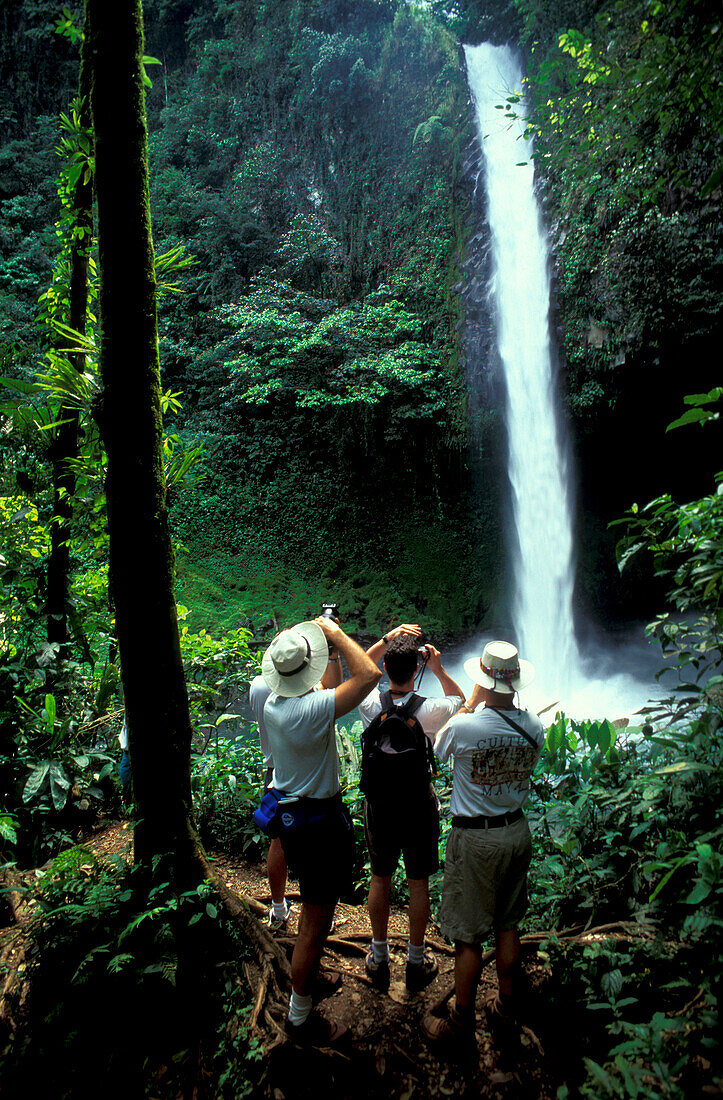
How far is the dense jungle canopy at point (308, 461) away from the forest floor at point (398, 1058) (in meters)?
0.02

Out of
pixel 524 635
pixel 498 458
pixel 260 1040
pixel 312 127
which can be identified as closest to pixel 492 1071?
pixel 260 1040

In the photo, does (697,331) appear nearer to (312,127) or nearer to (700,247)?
(700,247)

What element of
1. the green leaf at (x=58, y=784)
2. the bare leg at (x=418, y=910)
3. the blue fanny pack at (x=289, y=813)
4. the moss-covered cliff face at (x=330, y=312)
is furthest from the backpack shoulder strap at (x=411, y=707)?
the moss-covered cliff face at (x=330, y=312)

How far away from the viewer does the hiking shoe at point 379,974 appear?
8.16 feet

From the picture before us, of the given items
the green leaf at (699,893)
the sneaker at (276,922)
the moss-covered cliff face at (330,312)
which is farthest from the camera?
the moss-covered cliff face at (330,312)

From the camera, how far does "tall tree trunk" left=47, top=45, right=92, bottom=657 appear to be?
13.3 ft

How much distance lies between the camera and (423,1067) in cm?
212

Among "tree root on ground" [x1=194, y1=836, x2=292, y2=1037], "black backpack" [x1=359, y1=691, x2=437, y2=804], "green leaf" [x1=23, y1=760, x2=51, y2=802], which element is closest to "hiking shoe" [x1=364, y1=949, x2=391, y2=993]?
"tree root on ground" [x1=194, y1=836, x2=292, y2=1037]

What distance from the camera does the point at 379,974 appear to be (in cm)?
250

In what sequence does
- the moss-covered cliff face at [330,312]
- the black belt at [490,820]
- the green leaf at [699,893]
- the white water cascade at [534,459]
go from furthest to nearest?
the moss-covered cliff face at [330,312] < the white water cascade at [534,459] < the black belt at [490,820] < the green leaf at [699,893]

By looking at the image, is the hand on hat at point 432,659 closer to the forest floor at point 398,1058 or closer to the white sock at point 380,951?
the white sock at point 380,951

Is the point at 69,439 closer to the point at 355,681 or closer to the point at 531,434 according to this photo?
the point at 355,681

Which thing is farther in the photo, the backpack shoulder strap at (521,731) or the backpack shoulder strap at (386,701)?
the backpack shoulder strap at (386,701)

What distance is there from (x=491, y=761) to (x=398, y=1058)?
46.5 inches
